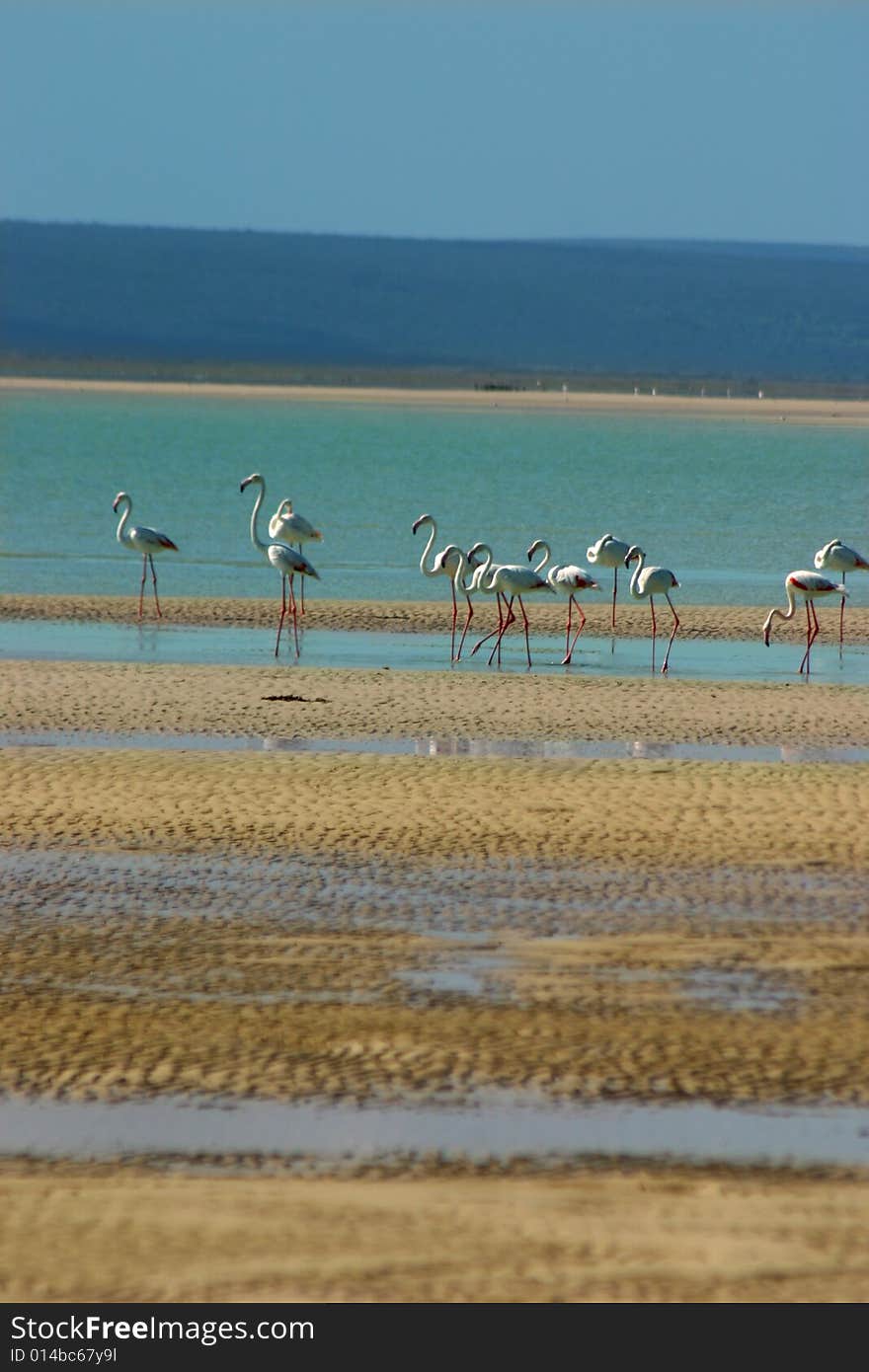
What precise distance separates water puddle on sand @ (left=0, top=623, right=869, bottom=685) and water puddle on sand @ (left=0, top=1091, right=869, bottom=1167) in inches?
426

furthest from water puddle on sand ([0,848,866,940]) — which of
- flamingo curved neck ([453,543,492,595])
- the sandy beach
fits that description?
the sandy beach

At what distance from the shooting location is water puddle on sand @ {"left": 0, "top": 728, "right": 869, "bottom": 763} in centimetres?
1359

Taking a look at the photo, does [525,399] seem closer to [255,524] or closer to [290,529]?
[255,524]

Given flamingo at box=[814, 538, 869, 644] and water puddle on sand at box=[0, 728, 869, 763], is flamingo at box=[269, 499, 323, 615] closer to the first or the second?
flamingo at box=[814, 538, 869, 644]

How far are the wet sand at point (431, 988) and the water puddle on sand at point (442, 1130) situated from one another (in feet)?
0.41

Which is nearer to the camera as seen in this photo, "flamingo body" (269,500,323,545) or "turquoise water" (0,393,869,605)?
"flamingo body" (269,500,323,545)

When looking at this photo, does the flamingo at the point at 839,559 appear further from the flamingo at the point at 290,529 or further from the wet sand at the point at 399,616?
the flamingo at the point at 290,529

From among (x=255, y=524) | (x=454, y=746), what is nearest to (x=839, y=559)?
(x=255, y=524)

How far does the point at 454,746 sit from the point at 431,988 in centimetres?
572

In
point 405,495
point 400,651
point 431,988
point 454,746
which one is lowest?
point 431,988

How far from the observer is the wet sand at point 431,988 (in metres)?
5.74

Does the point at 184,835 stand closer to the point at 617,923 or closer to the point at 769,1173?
the point at 617,923

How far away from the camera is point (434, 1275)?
557cm

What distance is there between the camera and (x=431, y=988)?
27.3 feet
